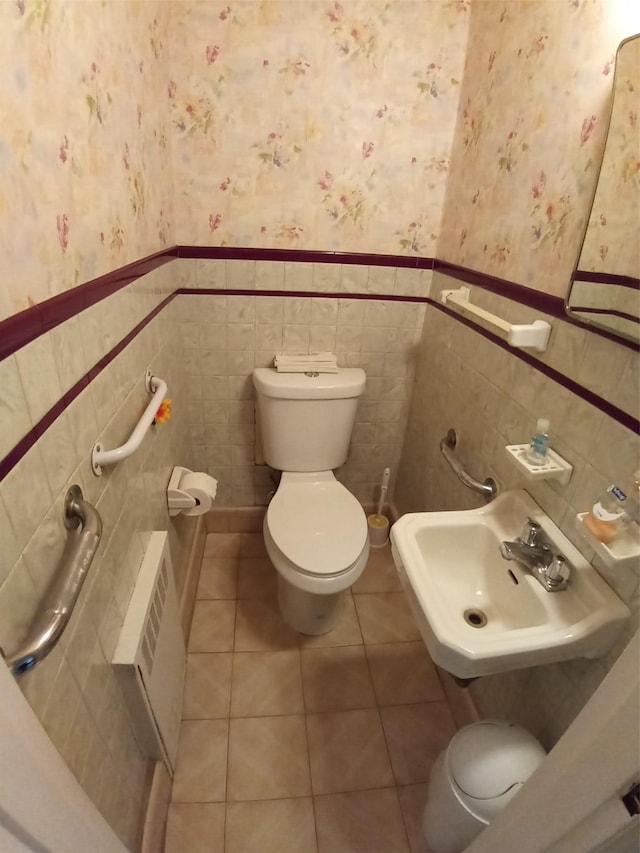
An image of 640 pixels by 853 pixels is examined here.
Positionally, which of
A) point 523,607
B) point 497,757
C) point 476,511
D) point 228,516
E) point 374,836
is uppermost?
point 476,511

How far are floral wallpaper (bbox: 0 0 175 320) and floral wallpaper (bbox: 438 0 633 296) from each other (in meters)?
0.95

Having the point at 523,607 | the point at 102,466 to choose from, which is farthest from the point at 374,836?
the point at 102,466

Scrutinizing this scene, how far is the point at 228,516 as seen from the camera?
6.75 feet

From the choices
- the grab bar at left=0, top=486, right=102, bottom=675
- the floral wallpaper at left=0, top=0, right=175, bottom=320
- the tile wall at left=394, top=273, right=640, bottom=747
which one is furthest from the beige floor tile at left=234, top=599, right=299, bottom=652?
the floral wallpaper at left=0, top=0, right=175, bottom=320

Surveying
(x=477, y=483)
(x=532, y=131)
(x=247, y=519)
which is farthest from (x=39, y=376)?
(x=247, y=519)

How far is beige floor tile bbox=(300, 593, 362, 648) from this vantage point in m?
1.61

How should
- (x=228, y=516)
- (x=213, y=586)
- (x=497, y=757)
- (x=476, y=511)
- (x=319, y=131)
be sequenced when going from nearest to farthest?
(x=497, y=757) → (x=476, y=511) → (x=319, y=131) → (x=213, y=586) → (x=228, y=516)

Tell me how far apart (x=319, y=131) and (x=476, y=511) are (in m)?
1.31

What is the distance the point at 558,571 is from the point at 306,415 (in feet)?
3.28

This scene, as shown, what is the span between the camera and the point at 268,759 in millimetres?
1280

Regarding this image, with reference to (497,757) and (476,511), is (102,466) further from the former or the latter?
(497,757)

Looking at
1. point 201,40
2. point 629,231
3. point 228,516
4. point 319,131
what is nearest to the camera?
point 629,231

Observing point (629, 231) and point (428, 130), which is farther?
point (428, 130)

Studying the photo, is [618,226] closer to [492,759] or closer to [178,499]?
[492,759]
